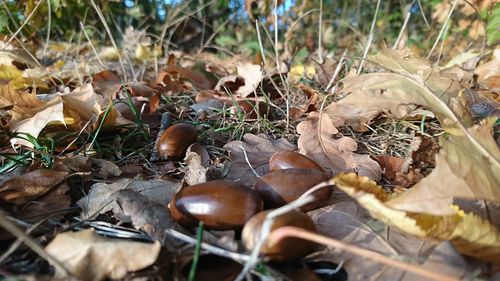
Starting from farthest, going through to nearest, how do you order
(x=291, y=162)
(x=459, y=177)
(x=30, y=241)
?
(x=291, y=162), (x=459, y=177), (x=30, y=241)

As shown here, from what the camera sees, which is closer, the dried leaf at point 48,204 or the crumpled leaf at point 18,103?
the dried leaf at point 48,204

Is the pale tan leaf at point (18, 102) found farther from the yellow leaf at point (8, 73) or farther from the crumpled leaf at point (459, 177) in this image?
the crumpled leaf at point (459, 177)

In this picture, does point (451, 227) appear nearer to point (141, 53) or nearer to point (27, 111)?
point (27, 111)

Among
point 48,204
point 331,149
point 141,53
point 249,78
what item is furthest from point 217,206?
point 141,53

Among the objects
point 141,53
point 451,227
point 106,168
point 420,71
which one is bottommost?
point 141,53

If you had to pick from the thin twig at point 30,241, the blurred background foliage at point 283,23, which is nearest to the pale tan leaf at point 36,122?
the thin twig at point 30,241

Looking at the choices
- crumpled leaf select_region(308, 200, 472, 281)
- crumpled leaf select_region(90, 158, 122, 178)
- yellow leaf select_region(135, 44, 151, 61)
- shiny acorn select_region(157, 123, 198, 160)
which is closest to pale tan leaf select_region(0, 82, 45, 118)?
crumpled leaf select_region(90, 158, 122, 178)
